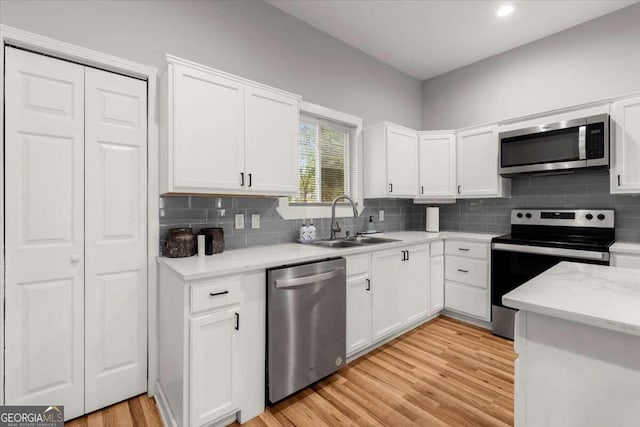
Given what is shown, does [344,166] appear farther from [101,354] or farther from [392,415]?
[101,354]

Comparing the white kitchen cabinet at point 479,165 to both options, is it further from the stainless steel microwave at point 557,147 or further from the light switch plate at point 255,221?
the light switch plate at point 255,221

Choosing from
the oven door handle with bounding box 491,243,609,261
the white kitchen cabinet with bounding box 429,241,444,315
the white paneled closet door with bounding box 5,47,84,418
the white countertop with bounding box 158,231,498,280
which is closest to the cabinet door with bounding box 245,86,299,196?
the white countertop with bounding box 158,231,498,280

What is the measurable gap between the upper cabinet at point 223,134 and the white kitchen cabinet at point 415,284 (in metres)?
1.36

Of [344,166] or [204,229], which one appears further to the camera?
[344,166]

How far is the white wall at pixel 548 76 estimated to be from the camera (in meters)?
2.76

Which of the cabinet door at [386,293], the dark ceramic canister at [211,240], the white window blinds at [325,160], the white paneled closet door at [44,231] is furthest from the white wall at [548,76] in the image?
the white paneled closet door at [44,231]

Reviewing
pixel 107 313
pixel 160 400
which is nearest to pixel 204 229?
pixel 107 313

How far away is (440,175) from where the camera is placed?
143 inches

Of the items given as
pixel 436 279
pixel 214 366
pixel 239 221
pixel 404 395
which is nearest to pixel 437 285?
pixel 436 279

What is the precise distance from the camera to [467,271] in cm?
315

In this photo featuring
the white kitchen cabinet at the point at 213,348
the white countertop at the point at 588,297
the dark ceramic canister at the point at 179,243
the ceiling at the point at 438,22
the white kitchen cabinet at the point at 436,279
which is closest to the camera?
the white countertop at the point at 588,297

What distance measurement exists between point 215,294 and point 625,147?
11.1 feet

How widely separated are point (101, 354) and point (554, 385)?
7.65ft

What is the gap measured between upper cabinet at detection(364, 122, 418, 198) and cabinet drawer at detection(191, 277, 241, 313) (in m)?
2.08
